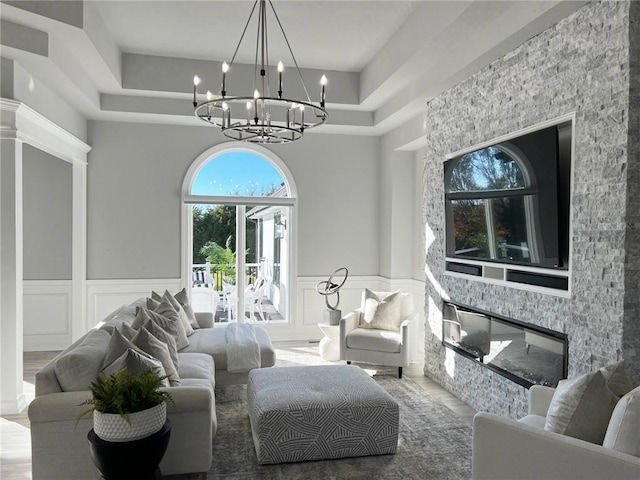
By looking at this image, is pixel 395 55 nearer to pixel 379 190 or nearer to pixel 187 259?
pixel 379 190

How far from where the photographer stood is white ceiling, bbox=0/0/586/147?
139 inches

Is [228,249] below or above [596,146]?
below

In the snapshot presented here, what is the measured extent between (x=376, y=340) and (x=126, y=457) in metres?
3.10

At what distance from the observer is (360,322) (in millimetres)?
5406

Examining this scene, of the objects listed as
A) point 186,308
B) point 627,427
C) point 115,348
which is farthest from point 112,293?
point 627,427

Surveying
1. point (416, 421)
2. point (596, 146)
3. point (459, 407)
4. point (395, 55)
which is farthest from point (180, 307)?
point (596, 146)

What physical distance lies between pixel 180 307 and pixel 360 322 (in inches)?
77.2

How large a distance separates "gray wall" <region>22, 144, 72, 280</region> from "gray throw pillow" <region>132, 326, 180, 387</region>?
386cm

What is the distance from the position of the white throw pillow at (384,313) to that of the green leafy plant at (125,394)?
10.3ft

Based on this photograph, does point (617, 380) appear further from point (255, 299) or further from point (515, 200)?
point (255, 299)

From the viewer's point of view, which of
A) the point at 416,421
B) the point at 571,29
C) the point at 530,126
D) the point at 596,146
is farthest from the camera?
the point at 416,421

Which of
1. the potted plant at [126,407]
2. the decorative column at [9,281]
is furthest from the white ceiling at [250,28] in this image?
the potted plant at [126,407]

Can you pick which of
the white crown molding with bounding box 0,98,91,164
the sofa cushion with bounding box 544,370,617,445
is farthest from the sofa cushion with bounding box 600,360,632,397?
the white crown molding with bounding box 0,98,91,164

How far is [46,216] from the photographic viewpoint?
6.31 meters
